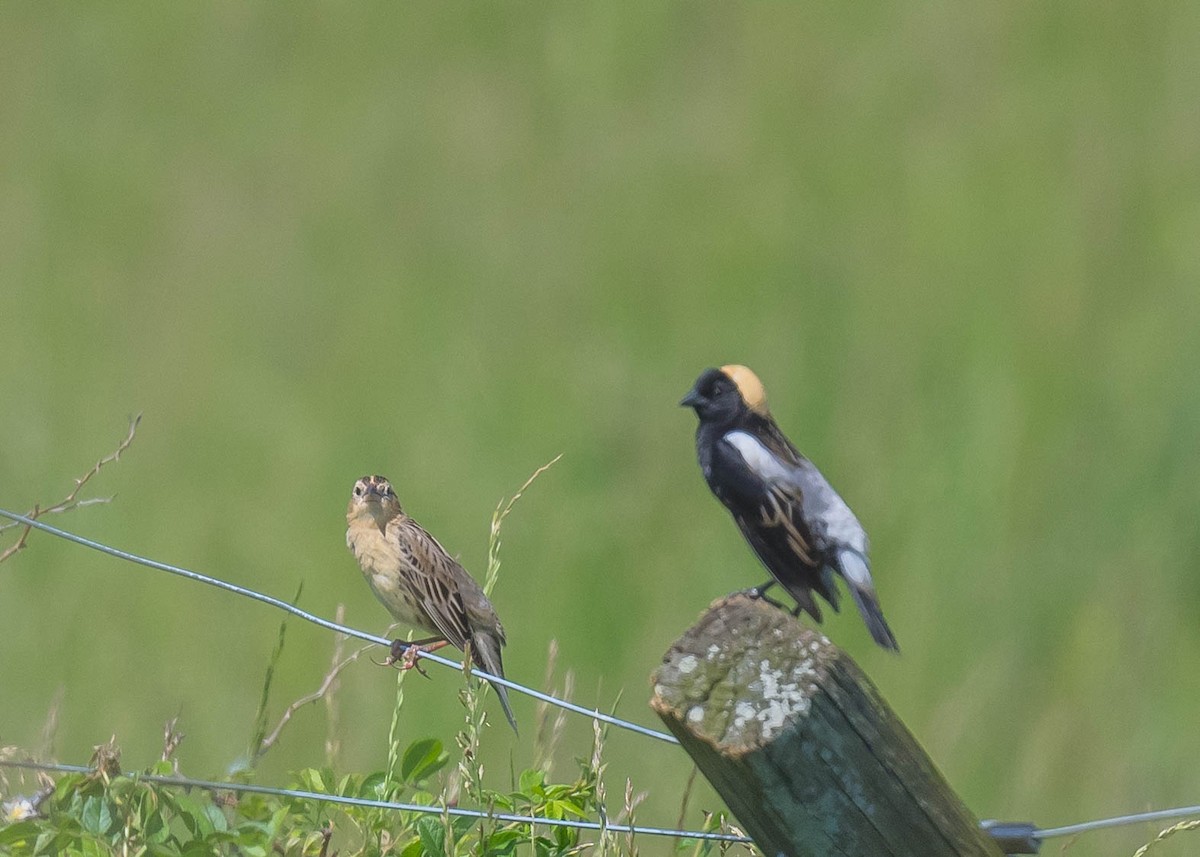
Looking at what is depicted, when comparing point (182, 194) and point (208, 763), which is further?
point (182, 194)

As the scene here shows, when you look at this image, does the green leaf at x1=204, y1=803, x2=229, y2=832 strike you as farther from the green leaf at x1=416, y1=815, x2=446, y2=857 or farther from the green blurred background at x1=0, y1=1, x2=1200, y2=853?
the green blurred background at x1=0, y1=1, x2=1200, y2=853

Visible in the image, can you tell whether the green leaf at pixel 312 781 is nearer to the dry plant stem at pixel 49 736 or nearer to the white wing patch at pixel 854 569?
the dry plant stem at pixel 49 736

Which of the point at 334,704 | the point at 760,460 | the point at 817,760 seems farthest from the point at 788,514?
the point at 817,760

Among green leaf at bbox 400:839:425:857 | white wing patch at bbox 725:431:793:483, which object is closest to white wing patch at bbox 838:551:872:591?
white wing patch at bbox 725:431:793:483

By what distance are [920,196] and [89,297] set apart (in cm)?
441

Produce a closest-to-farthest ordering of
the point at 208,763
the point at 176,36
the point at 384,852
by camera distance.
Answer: the point at 384,852
the point at 208,763
the point at 176,36

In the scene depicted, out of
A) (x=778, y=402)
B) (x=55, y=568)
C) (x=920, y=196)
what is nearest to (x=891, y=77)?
(x=920, y=196)

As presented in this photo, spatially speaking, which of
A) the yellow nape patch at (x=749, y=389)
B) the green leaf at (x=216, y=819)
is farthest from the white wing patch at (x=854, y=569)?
the green leaf at (x=216, y=819)

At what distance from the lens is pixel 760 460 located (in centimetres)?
389

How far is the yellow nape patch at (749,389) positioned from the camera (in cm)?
401

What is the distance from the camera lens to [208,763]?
6.20 metres

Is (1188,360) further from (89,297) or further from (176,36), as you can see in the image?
(176,36)

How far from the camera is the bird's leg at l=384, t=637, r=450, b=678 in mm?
3189

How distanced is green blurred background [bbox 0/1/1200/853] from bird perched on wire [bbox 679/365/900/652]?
4.56 ft
